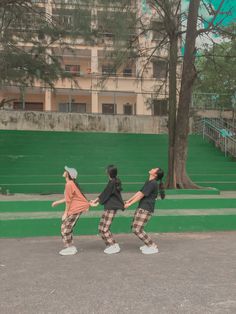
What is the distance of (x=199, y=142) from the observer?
2036 centimetres

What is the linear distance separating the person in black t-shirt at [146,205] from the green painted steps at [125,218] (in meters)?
1.74

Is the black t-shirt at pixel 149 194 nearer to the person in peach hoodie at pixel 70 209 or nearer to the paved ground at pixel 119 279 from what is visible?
the paved ground at pixel 119 279

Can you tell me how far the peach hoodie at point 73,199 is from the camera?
6805mm

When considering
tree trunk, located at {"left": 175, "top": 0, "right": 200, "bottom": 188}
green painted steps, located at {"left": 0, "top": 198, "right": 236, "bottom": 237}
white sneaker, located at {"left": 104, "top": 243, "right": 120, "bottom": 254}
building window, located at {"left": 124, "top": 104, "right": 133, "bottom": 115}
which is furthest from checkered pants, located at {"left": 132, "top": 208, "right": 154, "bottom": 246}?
building window, located at {"left": 124, "top": 104, "right": 133, "bottom": 115}

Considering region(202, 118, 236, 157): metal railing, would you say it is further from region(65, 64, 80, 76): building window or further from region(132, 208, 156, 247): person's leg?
region(132, 208, 156, 247): person's leg

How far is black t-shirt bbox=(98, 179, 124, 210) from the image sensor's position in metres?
6.88

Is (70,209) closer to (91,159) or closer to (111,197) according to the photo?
(111,197)

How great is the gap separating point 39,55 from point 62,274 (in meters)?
9.85

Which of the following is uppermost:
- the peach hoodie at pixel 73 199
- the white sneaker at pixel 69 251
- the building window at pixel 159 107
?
the building window at pixel 159 107

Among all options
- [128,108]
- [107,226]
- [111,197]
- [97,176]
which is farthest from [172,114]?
[128,108]

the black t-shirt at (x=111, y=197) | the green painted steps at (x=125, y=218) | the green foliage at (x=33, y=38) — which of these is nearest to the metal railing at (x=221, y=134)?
the green foliage at (x=33, y=38)

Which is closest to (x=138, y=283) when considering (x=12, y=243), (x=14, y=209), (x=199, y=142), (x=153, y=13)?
(x=12, y=243)

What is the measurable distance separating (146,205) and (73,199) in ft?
3.59

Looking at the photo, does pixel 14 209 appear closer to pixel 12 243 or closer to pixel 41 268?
pixel 12 243
